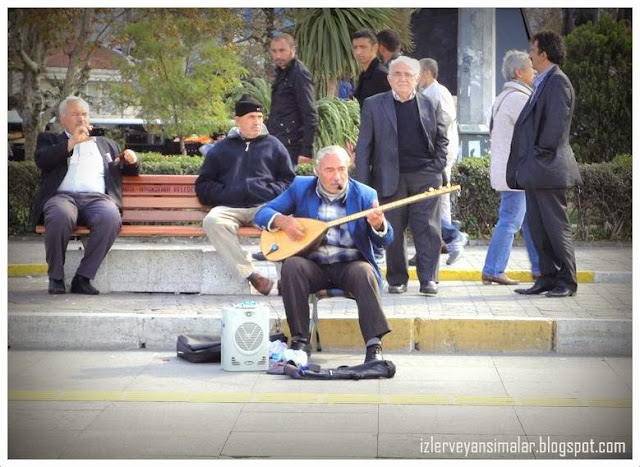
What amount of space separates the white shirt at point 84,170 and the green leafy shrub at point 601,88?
5.87m

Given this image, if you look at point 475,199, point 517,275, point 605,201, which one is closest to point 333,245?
point 517,275

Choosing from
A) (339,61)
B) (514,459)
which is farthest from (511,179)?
(339,61)

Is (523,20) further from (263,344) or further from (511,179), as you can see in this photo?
(263,344)

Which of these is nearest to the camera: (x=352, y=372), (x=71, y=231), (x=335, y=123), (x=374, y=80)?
(x=352, y=372)

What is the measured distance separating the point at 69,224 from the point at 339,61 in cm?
542

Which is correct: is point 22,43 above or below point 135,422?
above

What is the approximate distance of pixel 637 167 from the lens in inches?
252

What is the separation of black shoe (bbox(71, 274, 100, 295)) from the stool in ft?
6.17

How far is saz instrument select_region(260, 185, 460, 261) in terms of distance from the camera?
7.36 metres

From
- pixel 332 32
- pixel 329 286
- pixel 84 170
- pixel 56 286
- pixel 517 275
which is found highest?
pixel 332 32

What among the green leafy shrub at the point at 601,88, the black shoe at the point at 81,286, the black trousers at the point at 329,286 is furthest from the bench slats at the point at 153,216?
the green leafy shrub at the point at 601,88

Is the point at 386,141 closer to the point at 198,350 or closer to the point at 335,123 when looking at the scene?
the point at 198,350

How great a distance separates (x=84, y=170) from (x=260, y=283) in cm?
156

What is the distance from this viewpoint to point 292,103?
32.9ft
